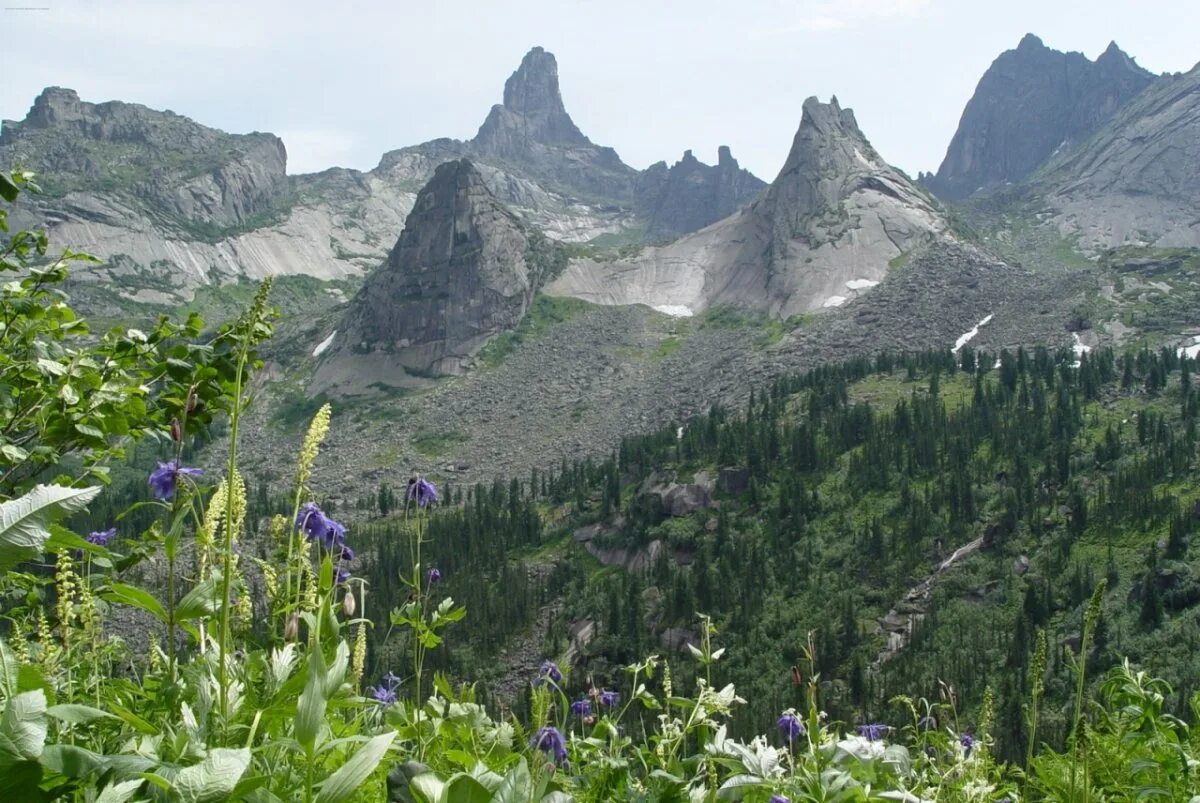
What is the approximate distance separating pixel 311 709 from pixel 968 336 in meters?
185

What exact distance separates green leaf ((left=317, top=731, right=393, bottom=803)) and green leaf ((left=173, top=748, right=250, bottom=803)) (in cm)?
22

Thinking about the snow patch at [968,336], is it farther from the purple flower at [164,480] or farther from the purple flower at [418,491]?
the purple flower at [164,480]

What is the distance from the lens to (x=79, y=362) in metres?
4.68

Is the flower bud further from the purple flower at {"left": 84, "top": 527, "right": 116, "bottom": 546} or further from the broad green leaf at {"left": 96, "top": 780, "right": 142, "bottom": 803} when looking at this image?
the purple flower at {"left": 84, "top": 527, "right": 116, "bottom": 546}

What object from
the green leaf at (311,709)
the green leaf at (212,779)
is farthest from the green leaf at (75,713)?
A: the green leaf at (311,709)

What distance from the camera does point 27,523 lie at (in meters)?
1.88

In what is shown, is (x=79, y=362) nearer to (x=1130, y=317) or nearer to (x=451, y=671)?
(x=451, y=671)

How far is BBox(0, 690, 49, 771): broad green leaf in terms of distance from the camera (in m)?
1.82

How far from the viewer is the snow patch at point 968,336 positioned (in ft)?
552

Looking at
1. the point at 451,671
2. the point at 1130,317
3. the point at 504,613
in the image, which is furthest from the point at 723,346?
the point at 451,671

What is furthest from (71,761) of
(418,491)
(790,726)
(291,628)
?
(790,726)

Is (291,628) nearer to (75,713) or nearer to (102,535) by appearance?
(75,713)

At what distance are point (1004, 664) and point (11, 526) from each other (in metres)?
76.8

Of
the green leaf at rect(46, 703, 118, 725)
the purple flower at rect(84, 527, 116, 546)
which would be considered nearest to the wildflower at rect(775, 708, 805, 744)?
the green leaf at rect(46, 703, 118, 725)
